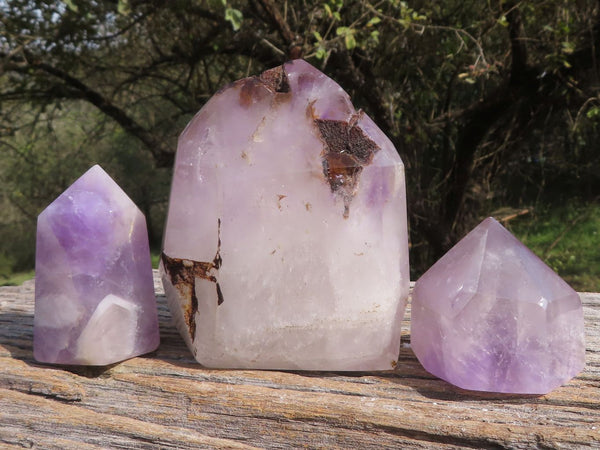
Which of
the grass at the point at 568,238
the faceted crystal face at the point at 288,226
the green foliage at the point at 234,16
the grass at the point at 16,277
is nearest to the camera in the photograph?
the faceted crystal face at the point at 288,226

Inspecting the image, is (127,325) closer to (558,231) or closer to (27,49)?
(27,49)

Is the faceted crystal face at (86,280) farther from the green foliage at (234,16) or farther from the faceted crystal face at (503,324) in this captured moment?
the green foliage at (234,16)

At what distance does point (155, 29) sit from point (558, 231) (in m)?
2.28

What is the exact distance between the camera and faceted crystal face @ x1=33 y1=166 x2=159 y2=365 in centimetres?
89

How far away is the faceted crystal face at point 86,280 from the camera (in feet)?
2.93

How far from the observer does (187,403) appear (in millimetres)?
829

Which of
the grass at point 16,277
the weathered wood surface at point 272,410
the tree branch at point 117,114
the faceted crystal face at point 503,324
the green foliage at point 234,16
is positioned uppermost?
the green foliage at point 234,16

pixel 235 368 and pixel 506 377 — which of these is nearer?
pixel 506 377

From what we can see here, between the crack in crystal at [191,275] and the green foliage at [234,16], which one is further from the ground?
the green foliage at [234,16]

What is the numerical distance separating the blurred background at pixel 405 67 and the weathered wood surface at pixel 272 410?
3.15 ft

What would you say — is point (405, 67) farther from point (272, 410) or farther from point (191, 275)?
point (272, 410)

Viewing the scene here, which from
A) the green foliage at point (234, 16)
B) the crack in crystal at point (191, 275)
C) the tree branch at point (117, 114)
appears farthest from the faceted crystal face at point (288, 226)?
the tree branch at point (117, 114)

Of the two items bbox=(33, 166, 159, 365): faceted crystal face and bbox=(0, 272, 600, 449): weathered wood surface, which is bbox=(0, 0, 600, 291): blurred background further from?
bbox=(0, 272, 600, 449): weathered wood surface

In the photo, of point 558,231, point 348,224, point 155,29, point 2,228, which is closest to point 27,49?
point 155,29
